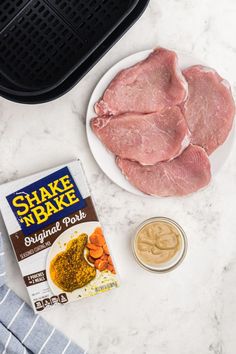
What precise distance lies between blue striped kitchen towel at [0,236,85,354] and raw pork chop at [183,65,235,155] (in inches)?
20.7

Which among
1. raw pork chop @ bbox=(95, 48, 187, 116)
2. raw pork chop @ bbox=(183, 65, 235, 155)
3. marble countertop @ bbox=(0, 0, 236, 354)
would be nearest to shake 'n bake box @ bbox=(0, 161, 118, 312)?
marble countertop @ bbox=(0, 0, 236, 354)

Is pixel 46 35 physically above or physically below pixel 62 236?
above

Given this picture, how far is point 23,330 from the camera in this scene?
3.71 feet

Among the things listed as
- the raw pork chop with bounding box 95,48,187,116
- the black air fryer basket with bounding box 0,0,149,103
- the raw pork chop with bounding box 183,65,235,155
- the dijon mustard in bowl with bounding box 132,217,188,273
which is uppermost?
the black air fryer basket with bounding box 0,0,149,103

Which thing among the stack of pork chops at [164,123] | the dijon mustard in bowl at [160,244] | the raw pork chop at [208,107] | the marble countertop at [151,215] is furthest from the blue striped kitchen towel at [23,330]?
the raw pork chop at [208,107]

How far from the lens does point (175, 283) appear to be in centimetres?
116

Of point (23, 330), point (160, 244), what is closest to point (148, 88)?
point (160, 244)

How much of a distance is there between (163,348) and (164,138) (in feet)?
1.62

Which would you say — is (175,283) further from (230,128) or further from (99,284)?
(230,128)

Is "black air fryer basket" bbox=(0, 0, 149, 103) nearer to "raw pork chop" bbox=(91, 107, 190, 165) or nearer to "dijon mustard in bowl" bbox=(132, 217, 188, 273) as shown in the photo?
"raw pork chop" bbox=(91, 107, 190, 165)

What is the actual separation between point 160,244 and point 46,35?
0.54 meters

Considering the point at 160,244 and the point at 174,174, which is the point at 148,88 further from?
the point at 160,244

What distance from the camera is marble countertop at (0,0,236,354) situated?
1146mm

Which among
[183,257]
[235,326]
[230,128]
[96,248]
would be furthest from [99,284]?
[230,128]
